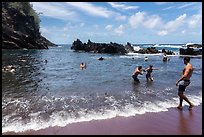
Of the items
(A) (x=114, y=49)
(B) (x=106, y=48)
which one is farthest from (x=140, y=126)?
(B) (x=106, y=48)

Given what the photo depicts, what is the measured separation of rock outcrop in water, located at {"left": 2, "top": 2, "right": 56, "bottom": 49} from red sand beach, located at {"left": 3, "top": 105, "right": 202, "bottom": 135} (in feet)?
235

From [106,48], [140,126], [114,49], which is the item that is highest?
[106,48]

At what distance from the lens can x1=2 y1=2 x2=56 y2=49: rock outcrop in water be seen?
7850cm

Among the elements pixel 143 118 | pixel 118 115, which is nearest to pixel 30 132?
pixel 118 115

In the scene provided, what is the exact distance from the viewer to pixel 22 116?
1046cm

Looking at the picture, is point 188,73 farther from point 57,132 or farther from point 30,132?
point 30,132

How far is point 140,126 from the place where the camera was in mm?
8930

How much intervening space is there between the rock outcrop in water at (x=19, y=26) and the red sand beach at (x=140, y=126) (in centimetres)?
7168

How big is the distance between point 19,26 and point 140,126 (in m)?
90.4

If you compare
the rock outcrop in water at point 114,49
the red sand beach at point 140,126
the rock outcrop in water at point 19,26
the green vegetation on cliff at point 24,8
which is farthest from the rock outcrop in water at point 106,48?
the red sand beach at point 140,126

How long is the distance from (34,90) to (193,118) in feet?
32.1

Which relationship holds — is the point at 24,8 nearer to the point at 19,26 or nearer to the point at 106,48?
the point at 19,26

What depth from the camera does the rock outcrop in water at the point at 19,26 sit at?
78500mm

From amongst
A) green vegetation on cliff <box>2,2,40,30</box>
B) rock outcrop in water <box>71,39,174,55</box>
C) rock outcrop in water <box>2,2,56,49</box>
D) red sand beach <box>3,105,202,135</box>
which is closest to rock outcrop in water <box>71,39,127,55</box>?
rock outcrop in water <box>71,39,174,55</box>
